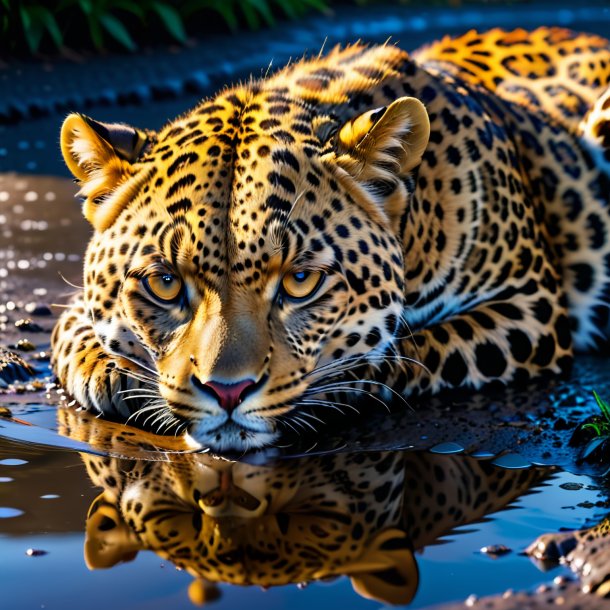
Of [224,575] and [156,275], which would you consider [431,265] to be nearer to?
[156,275]

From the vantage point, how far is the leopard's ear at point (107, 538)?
191 inches

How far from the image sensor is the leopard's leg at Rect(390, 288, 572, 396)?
270 inches

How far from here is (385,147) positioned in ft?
20.5

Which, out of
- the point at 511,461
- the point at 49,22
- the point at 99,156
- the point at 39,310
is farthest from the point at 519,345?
the point at 49,22

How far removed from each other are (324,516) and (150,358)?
137 cm

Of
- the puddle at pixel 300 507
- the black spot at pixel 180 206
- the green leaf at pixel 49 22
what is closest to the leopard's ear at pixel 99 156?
the black spot at pixel 180 206

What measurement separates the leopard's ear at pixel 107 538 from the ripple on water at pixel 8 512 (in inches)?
11.6

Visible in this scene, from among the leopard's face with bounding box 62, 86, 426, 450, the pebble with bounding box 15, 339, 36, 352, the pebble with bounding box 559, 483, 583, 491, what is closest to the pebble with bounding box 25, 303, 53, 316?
the pebble with bounding box 15, 339, 36, 352

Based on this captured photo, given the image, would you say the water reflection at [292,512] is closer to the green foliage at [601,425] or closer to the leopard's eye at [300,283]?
the green foliage at [601,425]

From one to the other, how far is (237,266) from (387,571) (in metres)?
1.62

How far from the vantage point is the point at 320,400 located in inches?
247

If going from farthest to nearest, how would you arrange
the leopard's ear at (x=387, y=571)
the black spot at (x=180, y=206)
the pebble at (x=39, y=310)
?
the pebble at (x=39, y=310), the black spot at (x=180, y=206), the leopard's ear at (x=387, y=571)

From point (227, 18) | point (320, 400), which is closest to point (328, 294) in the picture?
point (320, 400)

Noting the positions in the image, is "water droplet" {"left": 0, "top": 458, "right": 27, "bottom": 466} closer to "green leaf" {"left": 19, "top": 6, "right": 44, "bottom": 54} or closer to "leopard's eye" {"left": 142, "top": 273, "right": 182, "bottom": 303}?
"leopard's eye" {"left": 142, "top": 273, "right": 182, "bottom": 303}
